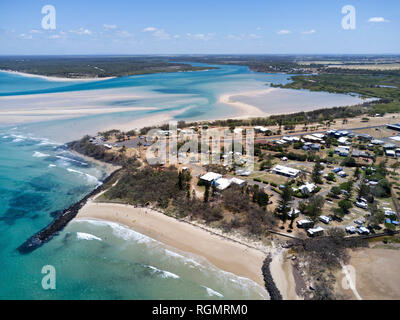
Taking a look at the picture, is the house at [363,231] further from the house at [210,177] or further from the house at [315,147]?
the house at [315,147]

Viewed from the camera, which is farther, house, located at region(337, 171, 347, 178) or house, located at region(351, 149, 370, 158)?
house, located at region(351, 149, 370, 158)

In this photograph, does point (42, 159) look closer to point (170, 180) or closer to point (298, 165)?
point (170, 180)

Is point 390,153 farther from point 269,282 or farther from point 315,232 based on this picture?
point 269,282

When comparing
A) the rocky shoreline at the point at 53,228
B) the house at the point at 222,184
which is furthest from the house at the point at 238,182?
the rocky shoreline at the point at 53,228

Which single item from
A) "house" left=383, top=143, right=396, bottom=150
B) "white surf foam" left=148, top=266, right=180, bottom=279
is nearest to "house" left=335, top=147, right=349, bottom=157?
"house" left=383, top=143, right=396, bottom=150

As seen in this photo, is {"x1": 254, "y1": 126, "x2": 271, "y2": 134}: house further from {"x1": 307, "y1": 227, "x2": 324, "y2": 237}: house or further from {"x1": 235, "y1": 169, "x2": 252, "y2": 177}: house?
{"x1": 307, "y1": 227, "x2": 324, "y2": 237}: house

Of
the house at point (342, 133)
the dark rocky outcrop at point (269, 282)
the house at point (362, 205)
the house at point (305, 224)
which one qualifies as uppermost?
the house at point (342, 133)
